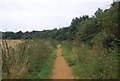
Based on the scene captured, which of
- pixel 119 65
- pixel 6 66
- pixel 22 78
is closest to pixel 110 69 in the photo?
pixel 119 65

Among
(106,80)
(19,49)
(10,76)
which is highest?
(19,49)

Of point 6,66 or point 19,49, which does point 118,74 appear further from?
point 19,49

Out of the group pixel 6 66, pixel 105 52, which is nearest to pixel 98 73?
pixel 105 52

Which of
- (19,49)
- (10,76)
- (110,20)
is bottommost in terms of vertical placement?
(10,76)

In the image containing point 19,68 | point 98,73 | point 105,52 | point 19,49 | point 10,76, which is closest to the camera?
point 10,76

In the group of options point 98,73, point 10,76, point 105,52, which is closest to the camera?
point 10,76

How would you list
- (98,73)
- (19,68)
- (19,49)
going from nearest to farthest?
1. (19,68)
2. (98,73)
3. (19,49)

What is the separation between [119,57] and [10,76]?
4122mm

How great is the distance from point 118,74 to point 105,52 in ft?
7.03

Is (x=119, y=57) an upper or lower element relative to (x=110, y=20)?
lower

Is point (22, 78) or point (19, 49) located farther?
point (19, 49)

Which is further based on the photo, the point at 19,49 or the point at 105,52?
the point at 19,49

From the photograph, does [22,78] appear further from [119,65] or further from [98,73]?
[119,65]

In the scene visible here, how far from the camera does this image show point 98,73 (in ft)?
27.6
